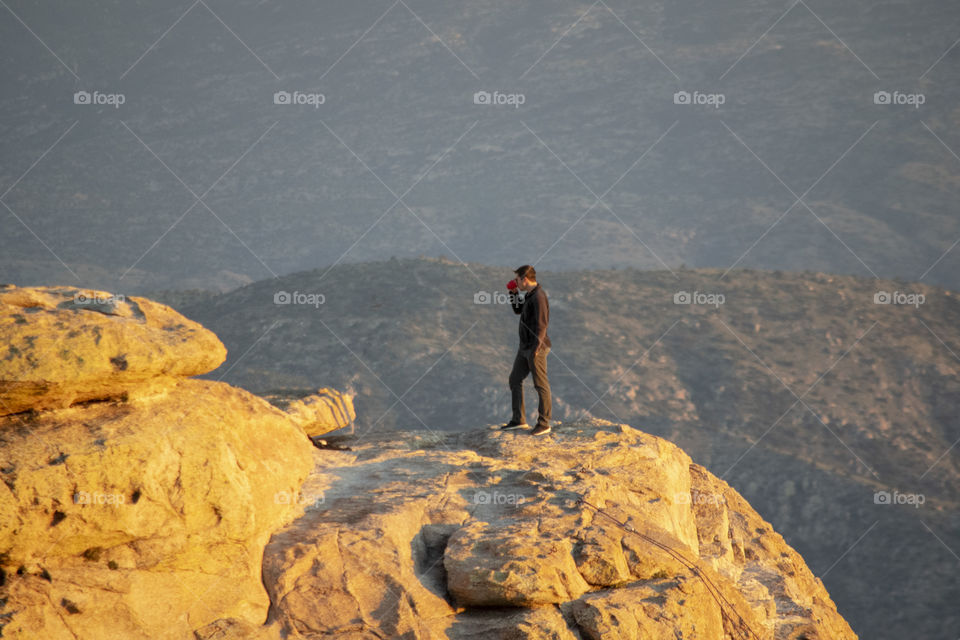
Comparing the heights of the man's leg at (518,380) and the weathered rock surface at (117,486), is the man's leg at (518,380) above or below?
above

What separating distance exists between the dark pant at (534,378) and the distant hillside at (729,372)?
1499 cm

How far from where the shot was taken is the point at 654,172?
73250 mm

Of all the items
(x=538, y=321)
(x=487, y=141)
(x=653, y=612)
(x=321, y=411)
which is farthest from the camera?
(x=487, y=141)

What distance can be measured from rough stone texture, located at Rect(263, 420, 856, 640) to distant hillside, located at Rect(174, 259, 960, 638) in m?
15.1

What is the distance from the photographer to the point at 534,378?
1039 centimetres

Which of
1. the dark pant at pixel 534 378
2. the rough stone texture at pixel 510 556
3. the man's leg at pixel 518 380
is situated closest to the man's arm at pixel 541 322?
Result: the dark pant at pixel 534 378

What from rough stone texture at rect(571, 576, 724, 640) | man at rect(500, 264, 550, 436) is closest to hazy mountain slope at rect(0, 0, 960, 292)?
man at rect(500, 264, 550, 436)

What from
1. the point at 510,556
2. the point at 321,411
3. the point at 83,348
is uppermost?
the point at 83,348

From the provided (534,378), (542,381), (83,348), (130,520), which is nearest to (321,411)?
(534,378)

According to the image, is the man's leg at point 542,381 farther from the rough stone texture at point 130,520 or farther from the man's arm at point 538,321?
the rough stone texture at point 130,520

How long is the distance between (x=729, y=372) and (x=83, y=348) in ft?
85.8

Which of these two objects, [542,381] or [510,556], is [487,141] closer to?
[542,381]

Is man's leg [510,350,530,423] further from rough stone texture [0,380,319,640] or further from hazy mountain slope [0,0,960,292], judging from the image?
hazy mountain slope [0,0,960,292]

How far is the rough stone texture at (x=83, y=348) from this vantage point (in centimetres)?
655
